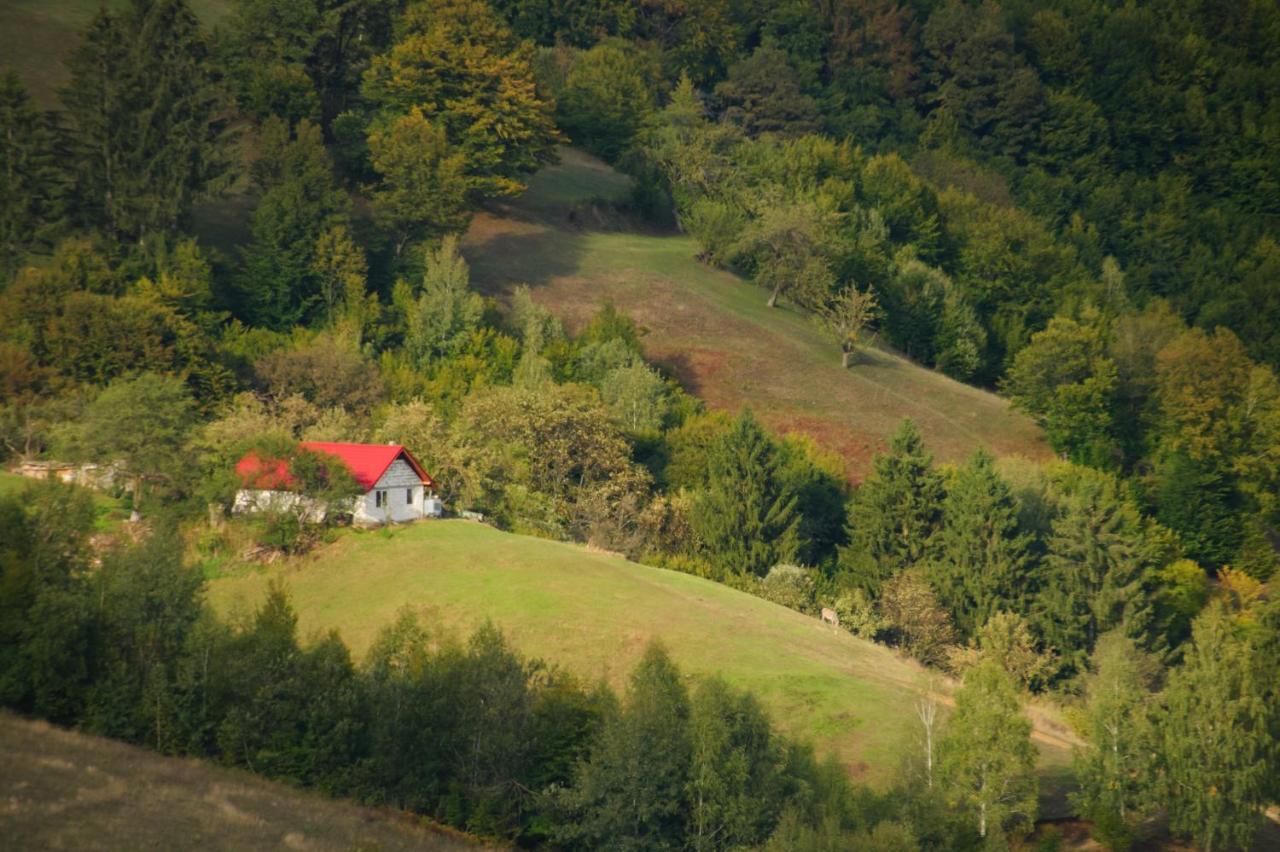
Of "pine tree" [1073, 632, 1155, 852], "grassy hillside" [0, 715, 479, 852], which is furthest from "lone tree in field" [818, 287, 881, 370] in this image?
"grassy hillside" [0, 715, 479, 852]

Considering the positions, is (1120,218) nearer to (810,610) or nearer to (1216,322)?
(1216,322)

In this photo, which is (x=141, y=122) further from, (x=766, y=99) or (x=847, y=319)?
(x=766, y=99)

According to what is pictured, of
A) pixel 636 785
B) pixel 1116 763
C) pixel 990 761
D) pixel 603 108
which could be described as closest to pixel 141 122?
pixel 603 108

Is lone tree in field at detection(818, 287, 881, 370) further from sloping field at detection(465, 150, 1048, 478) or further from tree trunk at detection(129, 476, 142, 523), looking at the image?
tree trunk at detection(129, 476, 142, 523)

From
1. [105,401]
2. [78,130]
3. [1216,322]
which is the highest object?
[78,130]

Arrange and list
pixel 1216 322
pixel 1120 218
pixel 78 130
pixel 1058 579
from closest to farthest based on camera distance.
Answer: pixel 1058 579
pixel 78 130
pixel 1216 322
pixel 1120 218

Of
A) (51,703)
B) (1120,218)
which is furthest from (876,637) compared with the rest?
(1120,218)
